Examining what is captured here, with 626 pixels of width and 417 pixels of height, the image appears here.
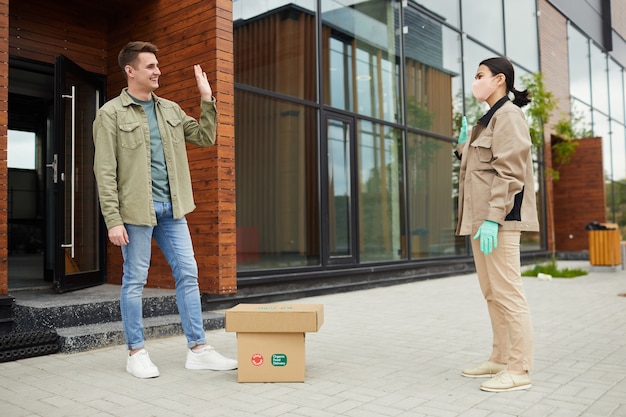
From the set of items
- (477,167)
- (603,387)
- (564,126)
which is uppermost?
(564,126)

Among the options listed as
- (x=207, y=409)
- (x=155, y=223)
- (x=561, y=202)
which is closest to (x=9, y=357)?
(x=155, y=223)

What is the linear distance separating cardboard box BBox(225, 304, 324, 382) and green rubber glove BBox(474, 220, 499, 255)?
961mm

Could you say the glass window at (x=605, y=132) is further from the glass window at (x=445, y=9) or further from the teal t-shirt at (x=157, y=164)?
→ the teal t-shirt at (x=157, y=164)

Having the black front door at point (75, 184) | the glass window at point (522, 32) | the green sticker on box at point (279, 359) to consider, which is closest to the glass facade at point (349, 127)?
the black front door at point (75, 184)

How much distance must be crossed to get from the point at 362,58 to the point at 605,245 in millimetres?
6303

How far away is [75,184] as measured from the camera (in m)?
5.69

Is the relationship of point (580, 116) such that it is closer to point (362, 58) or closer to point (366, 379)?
point (362, 58)

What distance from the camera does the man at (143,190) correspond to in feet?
11.3

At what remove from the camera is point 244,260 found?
6.49 meters

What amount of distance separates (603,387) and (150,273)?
433 centimetres

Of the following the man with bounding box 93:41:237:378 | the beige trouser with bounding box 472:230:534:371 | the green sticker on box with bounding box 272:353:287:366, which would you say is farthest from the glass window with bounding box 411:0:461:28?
the green sticker on box with bounding box 272:353:287:366

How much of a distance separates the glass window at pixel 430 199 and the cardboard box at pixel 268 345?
6.40m

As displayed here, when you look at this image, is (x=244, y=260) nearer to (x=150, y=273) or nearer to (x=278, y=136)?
(x=150, y=273)

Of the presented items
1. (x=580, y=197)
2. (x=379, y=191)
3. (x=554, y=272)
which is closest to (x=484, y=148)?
(x=379, y=191)
